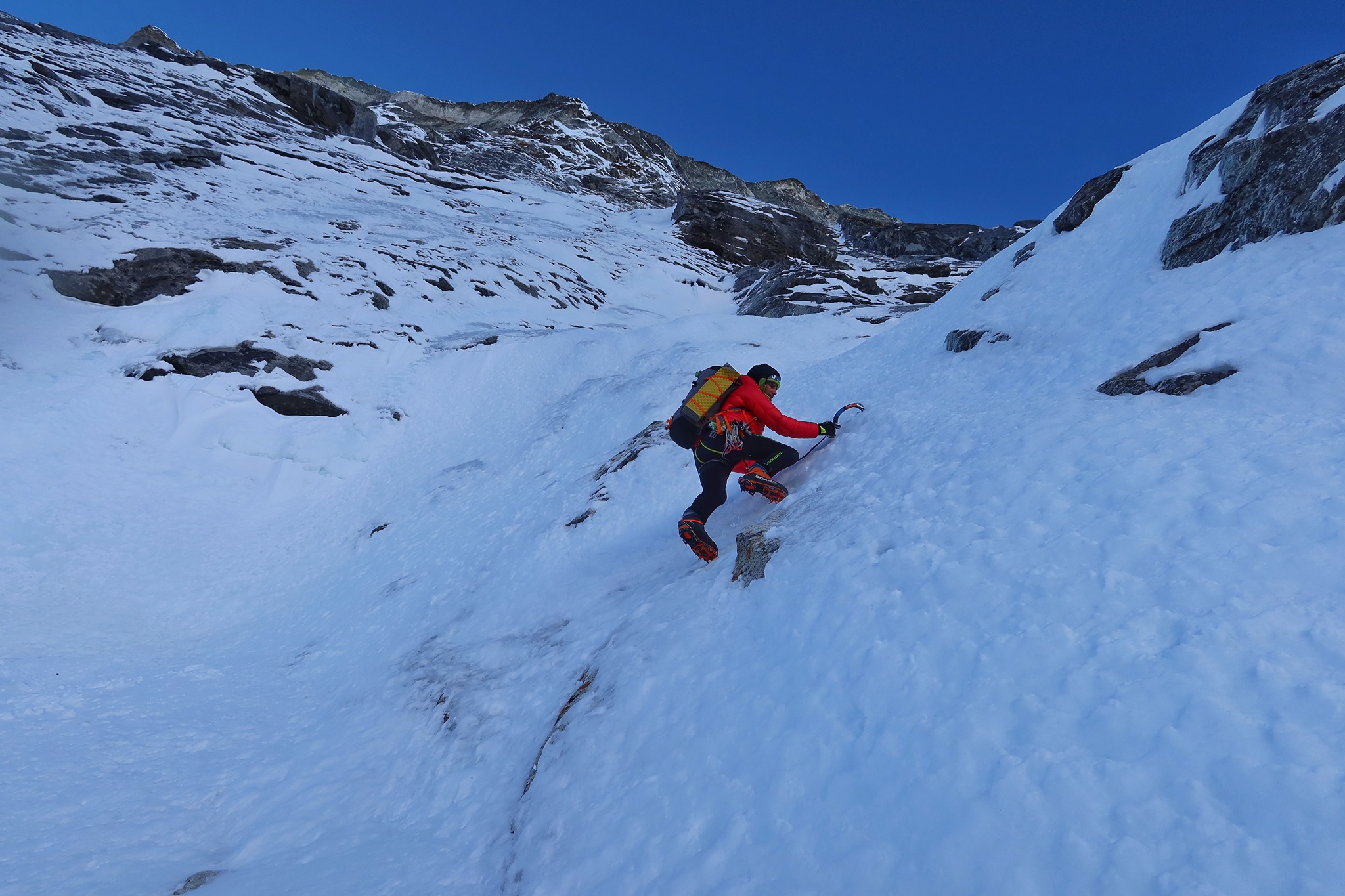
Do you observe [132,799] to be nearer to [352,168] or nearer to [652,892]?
[652,892]

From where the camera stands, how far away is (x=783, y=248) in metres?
56.2

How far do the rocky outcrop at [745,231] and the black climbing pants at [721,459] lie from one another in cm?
4614

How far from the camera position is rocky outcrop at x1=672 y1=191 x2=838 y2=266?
52250 millimetres

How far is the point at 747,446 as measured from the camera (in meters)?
6.96

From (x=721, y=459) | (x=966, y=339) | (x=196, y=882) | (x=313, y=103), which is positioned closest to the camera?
(x=196, y=882)

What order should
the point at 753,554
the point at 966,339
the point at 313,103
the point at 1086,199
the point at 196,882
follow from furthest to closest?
1. the point at 313,103
2. the point at 1086,199
3. the point at 966,339
4. the point at 753,554
5. the point at 196,882

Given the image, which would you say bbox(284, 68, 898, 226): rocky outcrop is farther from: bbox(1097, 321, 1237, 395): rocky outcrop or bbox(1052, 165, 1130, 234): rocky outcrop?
bbox(1097, 321, 1237, 395): rocky outcrop

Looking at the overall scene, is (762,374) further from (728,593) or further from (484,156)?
(484,156)

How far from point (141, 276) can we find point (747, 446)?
61.6ft

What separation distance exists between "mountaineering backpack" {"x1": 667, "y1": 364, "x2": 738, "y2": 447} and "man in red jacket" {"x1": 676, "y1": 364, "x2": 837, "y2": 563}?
0.07m

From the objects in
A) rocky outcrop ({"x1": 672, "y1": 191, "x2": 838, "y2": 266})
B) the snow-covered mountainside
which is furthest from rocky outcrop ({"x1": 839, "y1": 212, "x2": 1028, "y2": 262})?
the snow-covered mountainside

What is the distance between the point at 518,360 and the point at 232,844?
15327 millimetres

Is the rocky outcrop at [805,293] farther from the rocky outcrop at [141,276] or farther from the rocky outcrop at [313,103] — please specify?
the rocky outcrop at [313,103]

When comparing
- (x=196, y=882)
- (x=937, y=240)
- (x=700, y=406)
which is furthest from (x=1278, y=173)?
(x=937, y=240)
